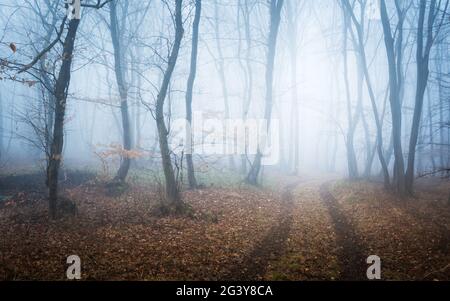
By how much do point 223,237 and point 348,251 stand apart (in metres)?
3.66

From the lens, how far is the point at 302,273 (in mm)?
6934

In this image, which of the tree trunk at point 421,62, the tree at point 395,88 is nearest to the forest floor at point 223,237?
the tree at point 395,88

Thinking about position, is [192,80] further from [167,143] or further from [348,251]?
[348,251]

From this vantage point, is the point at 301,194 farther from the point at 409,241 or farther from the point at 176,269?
the point at 176,269

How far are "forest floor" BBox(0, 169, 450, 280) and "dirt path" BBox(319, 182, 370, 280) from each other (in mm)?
28

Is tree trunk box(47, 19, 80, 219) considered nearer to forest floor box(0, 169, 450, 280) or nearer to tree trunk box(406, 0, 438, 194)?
forest floor box(0, 169, 450, 280)

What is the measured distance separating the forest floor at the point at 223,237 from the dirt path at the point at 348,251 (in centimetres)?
3

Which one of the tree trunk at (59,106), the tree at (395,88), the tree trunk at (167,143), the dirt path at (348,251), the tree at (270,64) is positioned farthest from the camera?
the tree at (270,64)

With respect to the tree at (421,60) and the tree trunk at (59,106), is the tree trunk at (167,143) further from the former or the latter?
the tree at (421,60)

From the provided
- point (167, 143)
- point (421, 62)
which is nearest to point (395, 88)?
point (421, 62)

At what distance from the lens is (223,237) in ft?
30.1

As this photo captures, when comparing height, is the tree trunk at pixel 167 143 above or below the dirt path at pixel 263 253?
above

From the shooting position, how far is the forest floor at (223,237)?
6902 millimetres

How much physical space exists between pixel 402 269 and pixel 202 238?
17.6 feet
